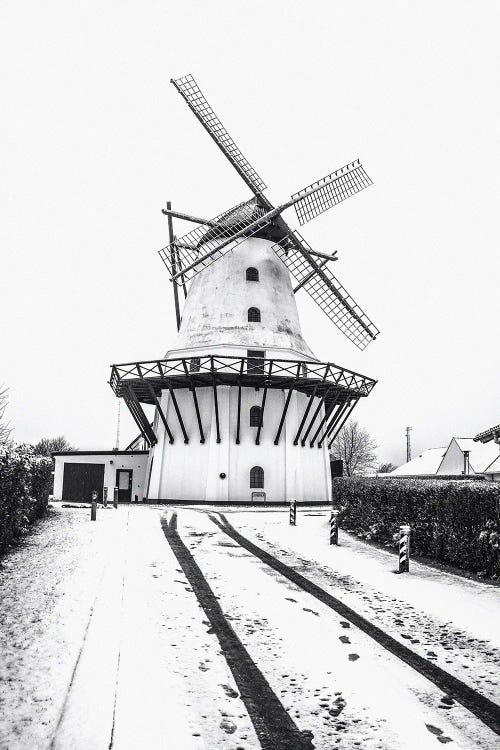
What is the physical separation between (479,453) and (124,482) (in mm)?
31044

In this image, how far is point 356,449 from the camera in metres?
74.4

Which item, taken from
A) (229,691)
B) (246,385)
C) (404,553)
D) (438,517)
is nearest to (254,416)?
(246,385)

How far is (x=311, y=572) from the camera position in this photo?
11062mm

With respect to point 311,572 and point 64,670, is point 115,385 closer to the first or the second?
point 311,572

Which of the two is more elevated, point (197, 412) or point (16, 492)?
point (197, 412)

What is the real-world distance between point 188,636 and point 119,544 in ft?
21.8

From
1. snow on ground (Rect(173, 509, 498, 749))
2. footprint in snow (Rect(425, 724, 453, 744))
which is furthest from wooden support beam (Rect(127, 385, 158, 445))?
footprint in snow (Rect(425, 724, 453, 744))

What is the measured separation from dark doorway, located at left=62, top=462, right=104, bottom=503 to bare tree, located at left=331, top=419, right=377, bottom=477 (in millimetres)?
41219

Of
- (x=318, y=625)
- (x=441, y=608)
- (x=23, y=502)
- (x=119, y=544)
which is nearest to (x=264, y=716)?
(x=318, y=625)

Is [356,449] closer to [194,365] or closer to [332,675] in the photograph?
[194,365]

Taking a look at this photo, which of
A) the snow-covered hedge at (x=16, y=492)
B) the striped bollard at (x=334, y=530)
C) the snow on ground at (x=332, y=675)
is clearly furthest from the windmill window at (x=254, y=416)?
the snow on ground at (x=332, y=675)

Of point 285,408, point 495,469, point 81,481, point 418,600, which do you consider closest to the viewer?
point 418,600

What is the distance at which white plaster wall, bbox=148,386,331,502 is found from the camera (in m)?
29.1

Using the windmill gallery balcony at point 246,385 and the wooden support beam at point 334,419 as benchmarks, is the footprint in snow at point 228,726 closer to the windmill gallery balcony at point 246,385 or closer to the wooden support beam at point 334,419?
the windmill gallery balcony at point 246,385
